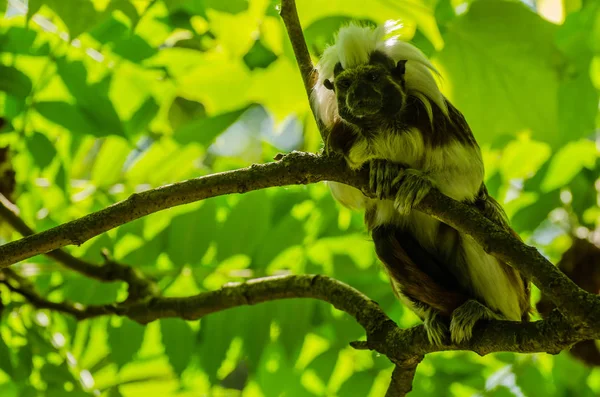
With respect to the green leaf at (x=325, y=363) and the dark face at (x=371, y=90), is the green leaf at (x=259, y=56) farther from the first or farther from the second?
the green leaf at (x=325, y=363)

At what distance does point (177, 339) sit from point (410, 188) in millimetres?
1120

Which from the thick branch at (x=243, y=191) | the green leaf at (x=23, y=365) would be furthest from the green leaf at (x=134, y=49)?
the green leaf at (x=23, y=365)

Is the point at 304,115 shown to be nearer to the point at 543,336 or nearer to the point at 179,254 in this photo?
→ the point at 179,254

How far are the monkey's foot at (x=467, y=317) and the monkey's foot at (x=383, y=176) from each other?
18.6 inches

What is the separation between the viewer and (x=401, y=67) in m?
2.30

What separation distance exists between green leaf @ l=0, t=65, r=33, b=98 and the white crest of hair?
1.04m

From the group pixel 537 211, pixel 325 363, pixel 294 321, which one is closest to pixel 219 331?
pixel 294 321

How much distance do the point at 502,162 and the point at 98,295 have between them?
1.86 metres

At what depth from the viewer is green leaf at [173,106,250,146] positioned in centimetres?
265

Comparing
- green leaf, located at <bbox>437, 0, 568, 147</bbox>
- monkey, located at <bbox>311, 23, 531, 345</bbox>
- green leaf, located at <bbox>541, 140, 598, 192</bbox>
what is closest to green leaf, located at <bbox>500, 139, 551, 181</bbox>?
green leaf, located at <bbox>541, 140, 598, 192</bbox>

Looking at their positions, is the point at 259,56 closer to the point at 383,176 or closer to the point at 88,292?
the point at 383,176

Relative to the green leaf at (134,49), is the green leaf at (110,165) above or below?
below

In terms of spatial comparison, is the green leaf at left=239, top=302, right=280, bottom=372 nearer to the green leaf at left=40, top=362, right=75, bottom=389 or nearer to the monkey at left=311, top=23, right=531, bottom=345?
the monkey at left=311, top=23, right=531, bottom=345

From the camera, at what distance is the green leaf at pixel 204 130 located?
8.70 feet
